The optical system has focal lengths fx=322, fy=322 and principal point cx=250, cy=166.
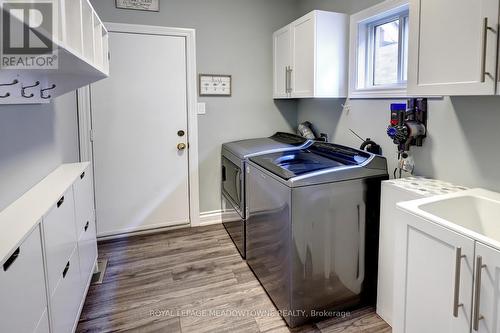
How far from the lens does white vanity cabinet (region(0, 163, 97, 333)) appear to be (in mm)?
1042

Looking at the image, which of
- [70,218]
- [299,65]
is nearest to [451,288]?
[70,218]

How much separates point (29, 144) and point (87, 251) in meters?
0.81

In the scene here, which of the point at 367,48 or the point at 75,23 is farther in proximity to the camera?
the point at 367,48

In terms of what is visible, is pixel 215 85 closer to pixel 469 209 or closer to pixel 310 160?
pixel 310 160

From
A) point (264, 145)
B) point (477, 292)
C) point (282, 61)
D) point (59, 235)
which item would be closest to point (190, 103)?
point (264, 145)

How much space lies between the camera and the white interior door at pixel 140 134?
10.0 ft

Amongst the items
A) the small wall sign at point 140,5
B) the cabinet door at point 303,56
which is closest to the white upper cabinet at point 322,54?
the cabinet door at point 303,56

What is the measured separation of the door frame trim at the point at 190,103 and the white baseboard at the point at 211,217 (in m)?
0.05

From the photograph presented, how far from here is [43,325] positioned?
1.27 metres

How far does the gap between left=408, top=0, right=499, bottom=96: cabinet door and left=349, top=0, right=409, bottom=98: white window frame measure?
0.59 metres

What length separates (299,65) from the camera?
2.91 meters

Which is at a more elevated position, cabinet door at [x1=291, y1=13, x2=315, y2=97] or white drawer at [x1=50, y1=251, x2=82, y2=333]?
cabinet door at [x1=291, y1=13, x2=315, y2=97]

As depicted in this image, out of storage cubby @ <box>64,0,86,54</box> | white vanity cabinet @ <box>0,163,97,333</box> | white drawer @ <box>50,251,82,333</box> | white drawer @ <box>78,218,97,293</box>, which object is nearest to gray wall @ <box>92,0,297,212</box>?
white drawer @ <box>78,218,97,293</box>

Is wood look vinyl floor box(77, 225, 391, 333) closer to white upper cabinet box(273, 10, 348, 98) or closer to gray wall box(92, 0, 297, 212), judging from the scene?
gray wall box(92, 0, 297, 212)
